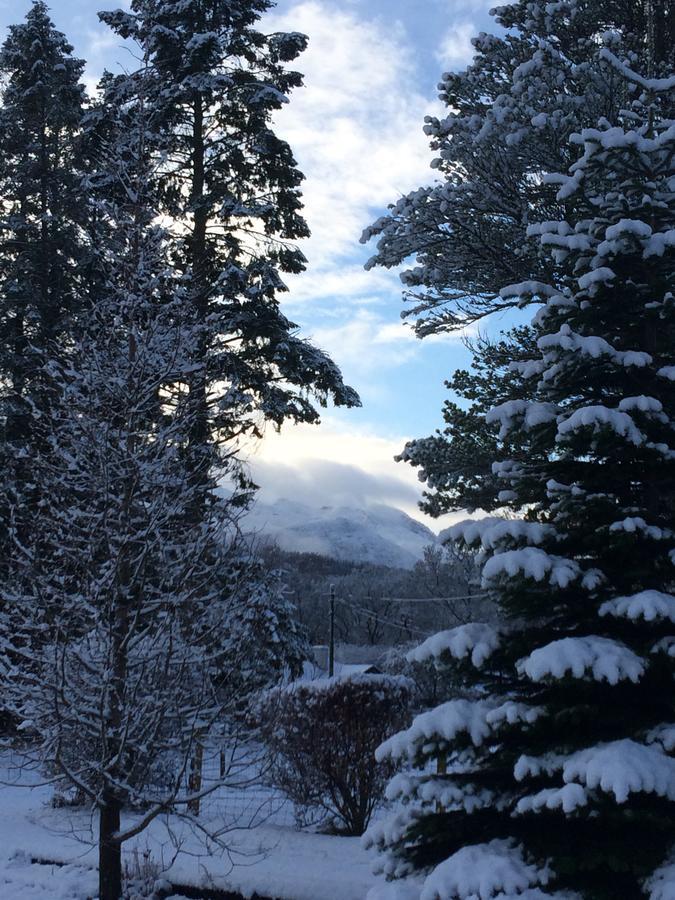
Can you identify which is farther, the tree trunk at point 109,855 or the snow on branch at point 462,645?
the tree trunk at point 109,855

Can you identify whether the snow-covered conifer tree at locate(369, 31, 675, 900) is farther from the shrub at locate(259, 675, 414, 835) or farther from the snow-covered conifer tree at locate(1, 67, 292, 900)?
the shrub at locate(259, 675, 414, 835)

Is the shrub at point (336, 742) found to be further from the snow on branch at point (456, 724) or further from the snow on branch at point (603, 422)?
the snow on branch at point (603, 422)

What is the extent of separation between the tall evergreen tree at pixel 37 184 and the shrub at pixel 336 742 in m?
12.4

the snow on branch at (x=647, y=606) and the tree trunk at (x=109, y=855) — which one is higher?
the snow on branch at (x=647, y=606)

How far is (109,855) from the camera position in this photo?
7.37 m

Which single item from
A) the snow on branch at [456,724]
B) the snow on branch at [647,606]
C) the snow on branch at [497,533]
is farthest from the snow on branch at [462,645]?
the snow on branch at [647,606]

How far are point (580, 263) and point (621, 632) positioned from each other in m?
3.04

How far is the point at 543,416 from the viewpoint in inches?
233

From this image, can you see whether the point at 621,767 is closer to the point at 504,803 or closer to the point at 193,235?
the point at 504,803

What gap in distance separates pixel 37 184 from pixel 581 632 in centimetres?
2016

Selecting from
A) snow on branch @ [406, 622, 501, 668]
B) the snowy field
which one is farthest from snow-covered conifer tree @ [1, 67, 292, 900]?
snow on branch @ [406, 622, 501, 668]

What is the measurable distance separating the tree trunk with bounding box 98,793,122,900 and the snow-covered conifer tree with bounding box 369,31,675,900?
3062 millimetres

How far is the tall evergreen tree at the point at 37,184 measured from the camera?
19672 millimetres

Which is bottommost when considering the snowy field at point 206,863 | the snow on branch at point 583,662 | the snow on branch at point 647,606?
the snowy field at point 206,863
